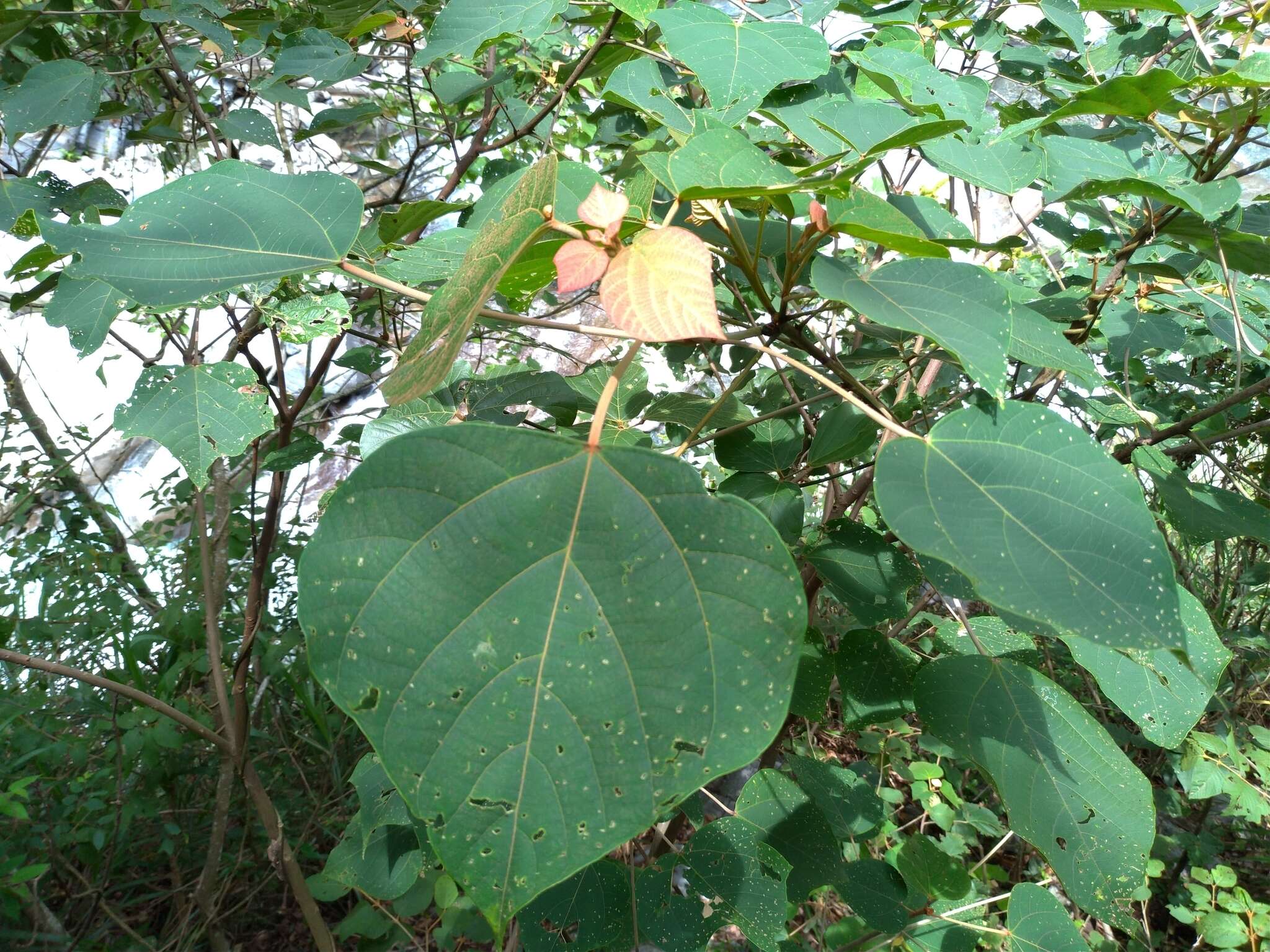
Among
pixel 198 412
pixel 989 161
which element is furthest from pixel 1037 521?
pixel 198 412

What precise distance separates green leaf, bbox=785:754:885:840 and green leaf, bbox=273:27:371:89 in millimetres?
1430

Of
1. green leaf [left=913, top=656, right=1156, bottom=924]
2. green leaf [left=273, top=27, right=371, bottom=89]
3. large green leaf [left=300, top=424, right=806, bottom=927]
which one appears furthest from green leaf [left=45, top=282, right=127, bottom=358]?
A: green leaf [left=913, top=656, right=1156, bottom=924]

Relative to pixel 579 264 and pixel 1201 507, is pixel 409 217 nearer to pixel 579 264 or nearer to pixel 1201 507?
pixel 579 264

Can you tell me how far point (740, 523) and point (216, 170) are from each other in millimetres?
613

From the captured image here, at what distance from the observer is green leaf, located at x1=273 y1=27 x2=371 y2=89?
57.4 inches

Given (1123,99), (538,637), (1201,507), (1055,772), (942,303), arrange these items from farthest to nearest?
(1201,507) → (1123,99) → (1055,772) → (942,303) → (538,637)

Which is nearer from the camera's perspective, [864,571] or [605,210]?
[605,210]

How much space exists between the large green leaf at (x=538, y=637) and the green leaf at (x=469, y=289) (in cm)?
6

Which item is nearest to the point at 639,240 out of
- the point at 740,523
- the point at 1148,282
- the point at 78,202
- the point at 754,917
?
the point at 740,523

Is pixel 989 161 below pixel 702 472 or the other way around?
the other way around

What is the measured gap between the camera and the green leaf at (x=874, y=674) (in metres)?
0.85

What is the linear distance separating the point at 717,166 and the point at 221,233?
17.6 inches

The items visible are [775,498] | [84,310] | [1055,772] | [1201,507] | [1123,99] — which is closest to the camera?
[1055,772]

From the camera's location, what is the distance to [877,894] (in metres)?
0.96
